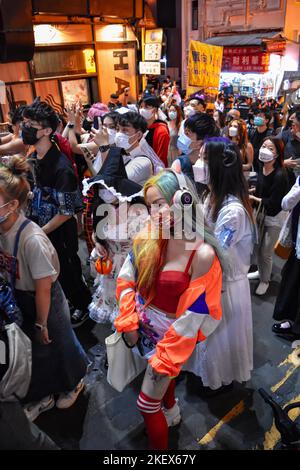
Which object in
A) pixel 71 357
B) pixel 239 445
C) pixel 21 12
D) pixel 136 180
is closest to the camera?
pixel 239 445

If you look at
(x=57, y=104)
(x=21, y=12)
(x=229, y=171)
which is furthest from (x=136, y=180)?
(x=57, y=104)

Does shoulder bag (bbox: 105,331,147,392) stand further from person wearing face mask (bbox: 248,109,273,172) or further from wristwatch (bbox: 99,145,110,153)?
person wearing face mask (bbox: 248,109,273,172)

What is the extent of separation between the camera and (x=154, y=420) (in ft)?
6.91

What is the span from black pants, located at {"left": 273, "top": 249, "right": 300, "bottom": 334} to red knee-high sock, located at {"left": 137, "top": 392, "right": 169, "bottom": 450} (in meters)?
1.85

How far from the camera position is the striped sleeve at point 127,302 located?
2.13 m

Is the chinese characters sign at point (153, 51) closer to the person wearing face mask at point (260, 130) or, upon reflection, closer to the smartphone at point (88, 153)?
the person wearing face mask at point (260, 130)

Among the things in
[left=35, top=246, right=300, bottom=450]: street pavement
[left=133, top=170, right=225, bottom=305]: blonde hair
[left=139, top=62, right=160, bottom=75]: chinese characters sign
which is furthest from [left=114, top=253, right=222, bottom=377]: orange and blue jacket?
[left=139, top=62, right=160, bottom=75]: chinese characters sign

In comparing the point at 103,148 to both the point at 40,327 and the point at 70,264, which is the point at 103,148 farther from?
the point at 40,327

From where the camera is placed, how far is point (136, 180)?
3.30 m

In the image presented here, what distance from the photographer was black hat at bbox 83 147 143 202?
2.86m

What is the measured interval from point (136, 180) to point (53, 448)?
2.23 m

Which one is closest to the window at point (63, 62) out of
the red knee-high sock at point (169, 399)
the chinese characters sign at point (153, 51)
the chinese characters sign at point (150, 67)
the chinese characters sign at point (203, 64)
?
the chinese characters sign at point (150, 67)

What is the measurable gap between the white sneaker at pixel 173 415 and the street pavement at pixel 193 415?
49 mm

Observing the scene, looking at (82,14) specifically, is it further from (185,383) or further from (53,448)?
(53,448)
